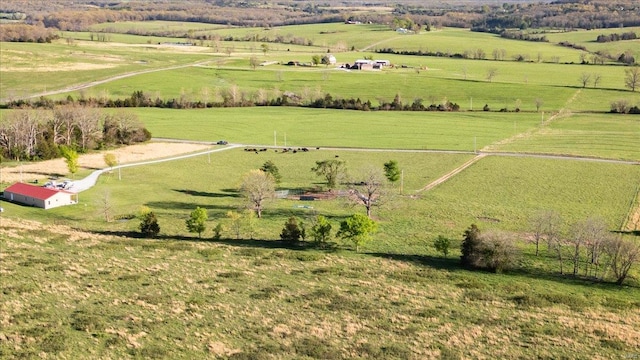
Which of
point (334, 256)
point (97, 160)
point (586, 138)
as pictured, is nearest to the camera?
point (334, 256)

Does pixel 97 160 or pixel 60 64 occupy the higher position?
pixel 60 64

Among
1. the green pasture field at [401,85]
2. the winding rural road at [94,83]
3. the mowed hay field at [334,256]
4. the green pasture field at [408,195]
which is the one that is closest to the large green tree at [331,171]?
the green pasture field at [408,195]

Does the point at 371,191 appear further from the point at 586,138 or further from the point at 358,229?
the point at 586,138

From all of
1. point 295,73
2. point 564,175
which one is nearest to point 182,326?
point 564,175

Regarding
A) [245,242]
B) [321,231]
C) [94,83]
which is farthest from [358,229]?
[94,83]

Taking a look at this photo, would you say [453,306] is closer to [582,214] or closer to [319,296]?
[319,296]

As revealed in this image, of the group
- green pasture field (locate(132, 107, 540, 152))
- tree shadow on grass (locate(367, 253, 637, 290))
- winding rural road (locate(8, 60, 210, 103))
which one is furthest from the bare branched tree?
winding rural road (locate(8, 60, 210, 103))

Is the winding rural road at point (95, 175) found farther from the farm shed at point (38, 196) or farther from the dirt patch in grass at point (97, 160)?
the farm shed at point (38, 196)

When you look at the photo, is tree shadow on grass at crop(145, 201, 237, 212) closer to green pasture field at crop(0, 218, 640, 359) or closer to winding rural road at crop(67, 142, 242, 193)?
winding rural road at crop(67, 142, 242, 193)
